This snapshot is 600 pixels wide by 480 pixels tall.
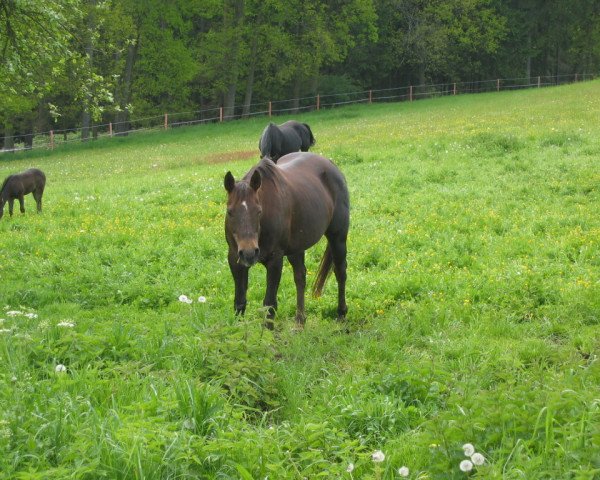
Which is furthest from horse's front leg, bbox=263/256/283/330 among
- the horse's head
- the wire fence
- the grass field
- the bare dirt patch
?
the wire fence

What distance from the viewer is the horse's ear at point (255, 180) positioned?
19.8 feet

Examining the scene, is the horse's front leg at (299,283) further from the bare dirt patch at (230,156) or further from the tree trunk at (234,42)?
the tree trunk at (234,42)

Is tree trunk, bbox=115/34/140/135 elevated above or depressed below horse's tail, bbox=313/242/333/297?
above

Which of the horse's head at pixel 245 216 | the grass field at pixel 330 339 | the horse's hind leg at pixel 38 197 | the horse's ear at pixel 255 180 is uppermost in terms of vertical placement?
the horse's ear at pixel 255 180

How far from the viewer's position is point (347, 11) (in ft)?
161

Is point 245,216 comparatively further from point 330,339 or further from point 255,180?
point 330,339

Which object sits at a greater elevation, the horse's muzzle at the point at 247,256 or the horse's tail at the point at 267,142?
the horse's tail at the point at 267,142

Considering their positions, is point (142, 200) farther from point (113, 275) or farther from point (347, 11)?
point (347, 11)

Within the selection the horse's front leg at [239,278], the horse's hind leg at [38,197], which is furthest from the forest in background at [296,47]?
the horse's front leg at [239,278]

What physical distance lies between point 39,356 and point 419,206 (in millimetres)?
8698

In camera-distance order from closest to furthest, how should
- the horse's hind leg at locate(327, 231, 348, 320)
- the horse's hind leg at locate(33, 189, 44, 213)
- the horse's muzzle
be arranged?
the horse's muzzle, the horse's hind leg at locate(327, 231, 348, 320), the horse's hind leg at locate(33, 189, 44, 213)

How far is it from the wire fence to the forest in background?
712 mm

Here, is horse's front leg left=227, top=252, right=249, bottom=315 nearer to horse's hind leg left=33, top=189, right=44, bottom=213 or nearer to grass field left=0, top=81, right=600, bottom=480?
grass field left=0, top=81, right=600, bottom=480

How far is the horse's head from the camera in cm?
585
